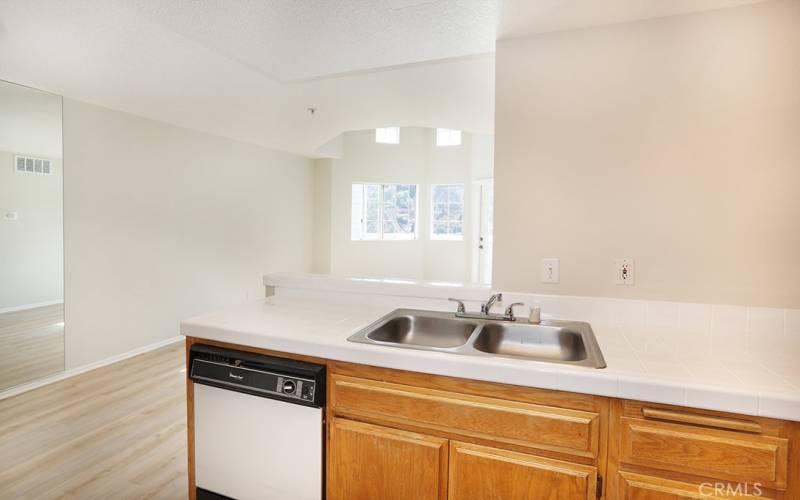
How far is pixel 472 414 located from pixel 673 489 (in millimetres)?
554

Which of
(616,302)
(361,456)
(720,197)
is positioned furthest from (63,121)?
→ (720,197)

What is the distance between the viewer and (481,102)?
3.50 m

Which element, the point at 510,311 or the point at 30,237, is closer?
the point at 510,311

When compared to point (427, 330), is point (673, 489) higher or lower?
lower

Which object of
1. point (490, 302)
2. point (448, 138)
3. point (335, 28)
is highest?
point (448, 138)

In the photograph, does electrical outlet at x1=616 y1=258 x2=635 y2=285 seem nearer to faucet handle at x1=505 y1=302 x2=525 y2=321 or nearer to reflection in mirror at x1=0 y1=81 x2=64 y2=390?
faucet handle at x1=505 y1=302 x2=525 y2=321

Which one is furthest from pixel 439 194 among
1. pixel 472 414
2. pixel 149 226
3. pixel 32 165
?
pixel 472 414

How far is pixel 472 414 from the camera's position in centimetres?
121

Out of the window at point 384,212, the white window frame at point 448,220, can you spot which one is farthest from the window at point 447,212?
the window at point 384,212

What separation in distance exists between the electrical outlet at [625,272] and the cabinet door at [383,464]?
108 cm

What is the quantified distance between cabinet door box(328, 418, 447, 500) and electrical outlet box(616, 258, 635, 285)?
1077 millimetres

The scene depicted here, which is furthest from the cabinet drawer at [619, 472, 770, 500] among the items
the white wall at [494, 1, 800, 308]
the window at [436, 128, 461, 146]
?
the window at [436, 128, 461, 146]

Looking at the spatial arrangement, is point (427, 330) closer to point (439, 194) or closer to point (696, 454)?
point (696, 454)

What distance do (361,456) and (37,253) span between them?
327 cm
